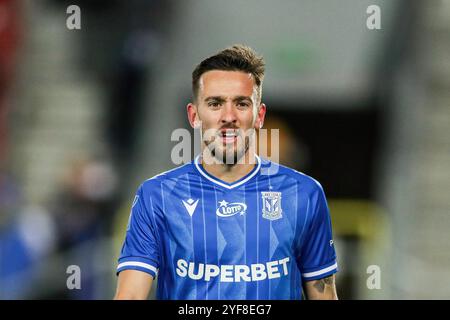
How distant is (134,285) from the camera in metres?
4.60

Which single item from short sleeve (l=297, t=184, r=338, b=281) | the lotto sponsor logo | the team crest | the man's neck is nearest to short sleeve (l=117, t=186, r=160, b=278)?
the lotto sponsor logo

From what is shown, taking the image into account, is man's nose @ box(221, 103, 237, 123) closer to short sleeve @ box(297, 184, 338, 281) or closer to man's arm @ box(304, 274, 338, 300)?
short sleeve @ box(297, 184, 338, 281)

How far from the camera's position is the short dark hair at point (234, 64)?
473cm

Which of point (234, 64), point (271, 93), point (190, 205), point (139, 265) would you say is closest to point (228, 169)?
point (190, 205)

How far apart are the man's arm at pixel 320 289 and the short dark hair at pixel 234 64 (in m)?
0.93

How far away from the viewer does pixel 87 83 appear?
572 inches

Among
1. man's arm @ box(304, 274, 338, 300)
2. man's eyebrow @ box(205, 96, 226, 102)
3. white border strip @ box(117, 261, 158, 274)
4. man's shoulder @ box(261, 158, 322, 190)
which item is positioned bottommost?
man's arm @ box(304, 274, 338, 300)

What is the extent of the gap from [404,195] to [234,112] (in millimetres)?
9095

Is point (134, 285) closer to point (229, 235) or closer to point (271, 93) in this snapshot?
point (229, 235)

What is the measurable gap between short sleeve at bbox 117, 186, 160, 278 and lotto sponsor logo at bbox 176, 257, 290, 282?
13cm

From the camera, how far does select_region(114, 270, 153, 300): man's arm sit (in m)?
4.58

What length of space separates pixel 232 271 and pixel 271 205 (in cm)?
38

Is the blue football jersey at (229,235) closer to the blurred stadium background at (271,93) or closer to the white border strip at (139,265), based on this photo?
the white border strip at (139,265)
